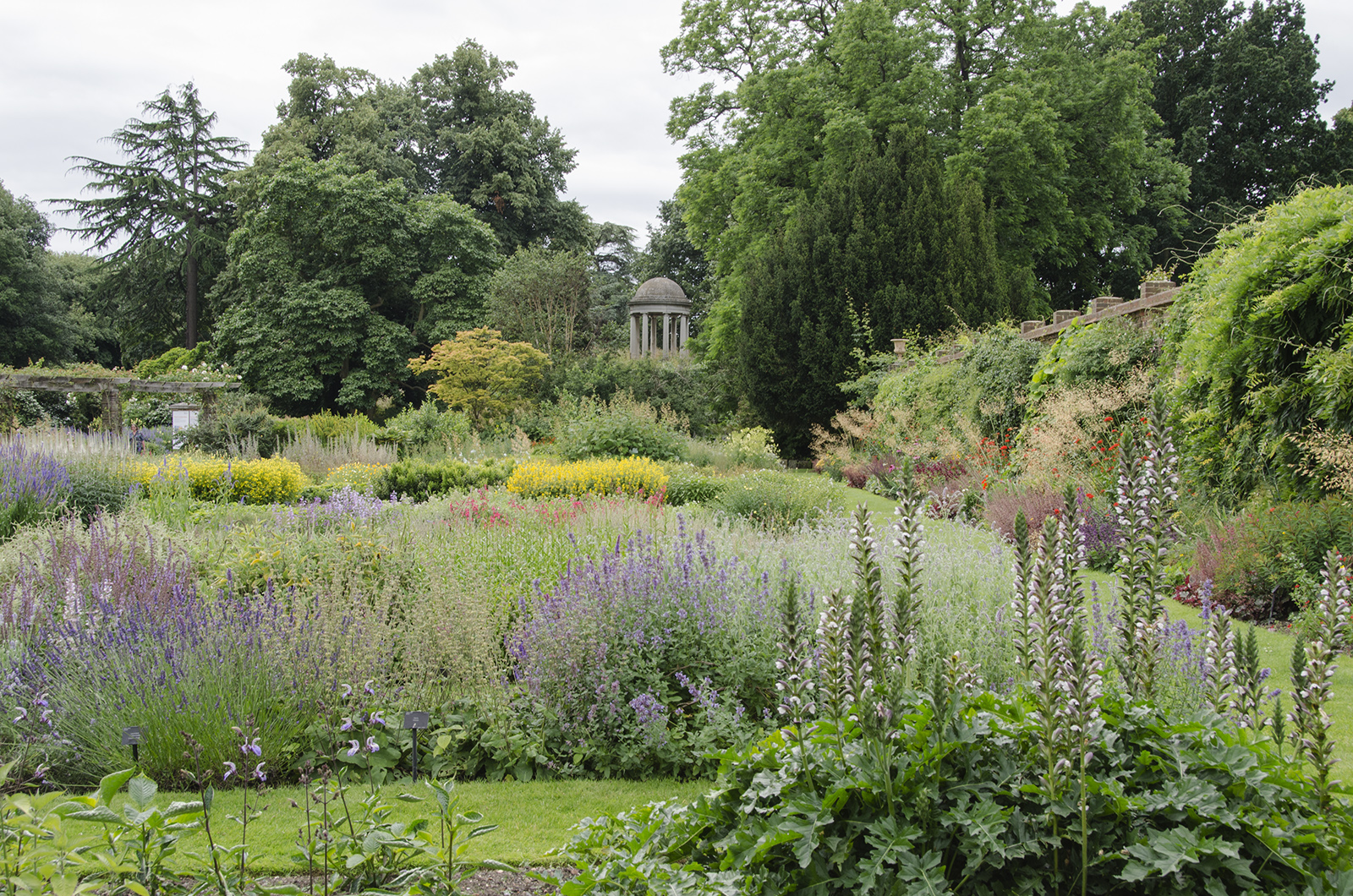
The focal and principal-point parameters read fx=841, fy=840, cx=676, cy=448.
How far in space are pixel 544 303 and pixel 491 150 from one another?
34.8 feet

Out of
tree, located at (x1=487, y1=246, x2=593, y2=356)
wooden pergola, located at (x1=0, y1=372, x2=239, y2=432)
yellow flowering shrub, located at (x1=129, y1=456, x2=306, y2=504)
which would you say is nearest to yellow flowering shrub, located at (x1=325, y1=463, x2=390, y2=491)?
yellow flowering shrub, located at (x1=129, y1=456, x2=306, y2=504)

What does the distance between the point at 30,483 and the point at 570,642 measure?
20.2ft

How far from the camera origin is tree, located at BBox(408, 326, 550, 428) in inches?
743

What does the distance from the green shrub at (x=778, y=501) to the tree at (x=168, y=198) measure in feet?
89.1

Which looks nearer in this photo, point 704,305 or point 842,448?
point 842,448

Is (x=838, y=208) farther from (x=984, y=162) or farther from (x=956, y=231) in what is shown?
(x=984, y=162)

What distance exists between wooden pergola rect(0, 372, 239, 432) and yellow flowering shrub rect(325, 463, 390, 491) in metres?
6.34

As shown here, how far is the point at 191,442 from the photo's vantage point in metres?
15.8

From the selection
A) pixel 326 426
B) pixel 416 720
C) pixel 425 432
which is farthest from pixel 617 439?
pixel 326 426

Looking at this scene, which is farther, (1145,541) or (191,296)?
(191,296)

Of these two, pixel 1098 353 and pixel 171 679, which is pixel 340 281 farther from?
pixel 171 679

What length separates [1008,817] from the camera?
1.69 m

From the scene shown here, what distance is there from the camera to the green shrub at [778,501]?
8266mm

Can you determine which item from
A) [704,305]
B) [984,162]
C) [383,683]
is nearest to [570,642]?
[383,683]
